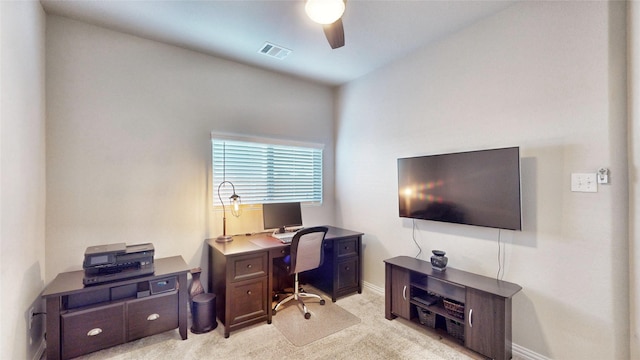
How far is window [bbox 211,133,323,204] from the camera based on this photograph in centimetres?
321

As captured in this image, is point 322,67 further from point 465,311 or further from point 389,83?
point 465,311

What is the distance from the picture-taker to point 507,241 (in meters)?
2.29

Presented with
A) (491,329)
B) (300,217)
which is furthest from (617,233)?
(300,217)

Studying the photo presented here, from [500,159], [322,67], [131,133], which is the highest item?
[322,67]

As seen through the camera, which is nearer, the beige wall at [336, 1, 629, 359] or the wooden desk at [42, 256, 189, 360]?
the beige wall at [336, 1, 629, 359]

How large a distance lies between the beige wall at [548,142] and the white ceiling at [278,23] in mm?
312

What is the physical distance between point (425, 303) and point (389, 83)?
2449 millimetres

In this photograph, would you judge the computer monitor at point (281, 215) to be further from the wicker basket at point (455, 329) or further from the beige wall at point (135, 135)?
the wicker basket at point (455, 329)

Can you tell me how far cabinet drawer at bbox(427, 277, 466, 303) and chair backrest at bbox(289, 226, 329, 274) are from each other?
1.12 meters

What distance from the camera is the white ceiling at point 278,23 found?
2238 millimetres

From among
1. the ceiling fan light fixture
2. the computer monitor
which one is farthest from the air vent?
the computer monitor

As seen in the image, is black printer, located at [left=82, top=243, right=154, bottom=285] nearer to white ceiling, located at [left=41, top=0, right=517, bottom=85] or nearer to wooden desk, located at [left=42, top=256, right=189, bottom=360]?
wooden desk, located at [left=42, top=256, right=189, bottom=360]

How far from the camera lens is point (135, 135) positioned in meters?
2.71

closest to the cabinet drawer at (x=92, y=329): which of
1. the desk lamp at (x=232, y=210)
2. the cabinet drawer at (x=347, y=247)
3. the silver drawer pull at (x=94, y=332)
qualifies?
the silver drawer pull at (x=94, y=332)
